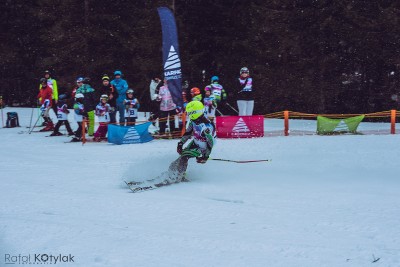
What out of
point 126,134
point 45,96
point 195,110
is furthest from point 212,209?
point 45,96

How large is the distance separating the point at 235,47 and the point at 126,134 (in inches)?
585

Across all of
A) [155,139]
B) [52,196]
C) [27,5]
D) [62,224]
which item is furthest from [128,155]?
[27,5]

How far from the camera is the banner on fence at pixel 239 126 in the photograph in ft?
45.1

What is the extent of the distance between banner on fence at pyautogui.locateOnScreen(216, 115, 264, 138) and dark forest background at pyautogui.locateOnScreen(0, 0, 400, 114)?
25.0 ft

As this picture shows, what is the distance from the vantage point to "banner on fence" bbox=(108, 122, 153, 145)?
43.8 ft

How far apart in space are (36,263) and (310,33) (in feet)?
64.4

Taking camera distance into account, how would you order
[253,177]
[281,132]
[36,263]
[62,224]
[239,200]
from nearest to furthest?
1. [36,263]
2. [62,224]
3. [239,200]
4. [253,177]
5. [281,132]

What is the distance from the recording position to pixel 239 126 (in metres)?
13.8

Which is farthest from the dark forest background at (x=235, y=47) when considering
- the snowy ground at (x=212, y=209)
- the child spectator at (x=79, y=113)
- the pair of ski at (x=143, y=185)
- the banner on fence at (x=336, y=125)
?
the pair of ski at (x=143, y=185)

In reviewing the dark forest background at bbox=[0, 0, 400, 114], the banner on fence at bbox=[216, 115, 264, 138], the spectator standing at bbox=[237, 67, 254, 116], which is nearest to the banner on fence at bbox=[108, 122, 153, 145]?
the banner on fence at bbox=[216, 115, 264, 138]

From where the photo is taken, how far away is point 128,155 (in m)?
11.4

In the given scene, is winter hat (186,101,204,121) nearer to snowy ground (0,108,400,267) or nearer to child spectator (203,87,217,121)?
snowy ground (0,108,400,267)

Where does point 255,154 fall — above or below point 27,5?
below

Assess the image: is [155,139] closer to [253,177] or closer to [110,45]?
[253,177]
